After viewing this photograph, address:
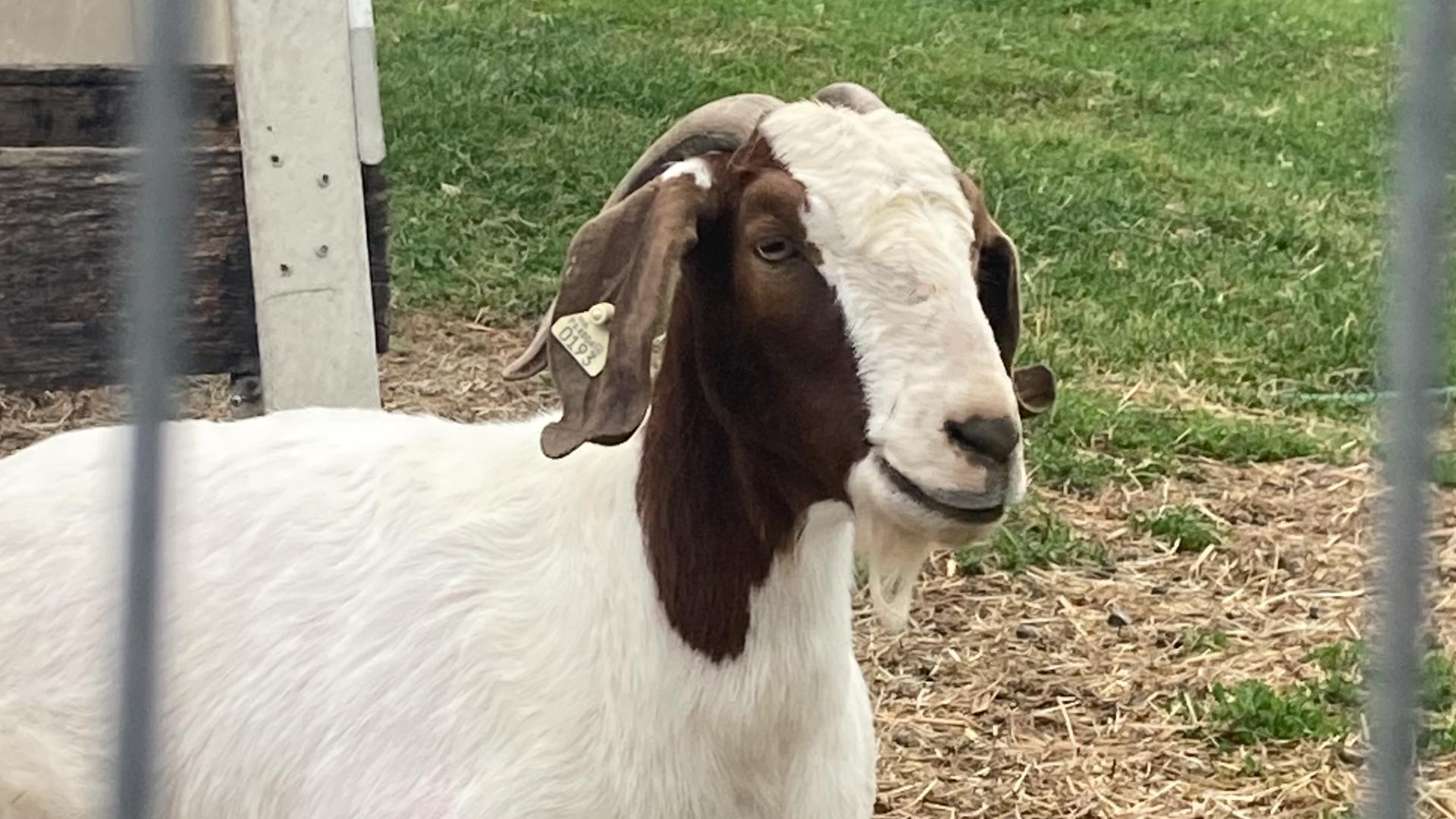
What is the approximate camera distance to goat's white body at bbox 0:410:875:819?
3.24m

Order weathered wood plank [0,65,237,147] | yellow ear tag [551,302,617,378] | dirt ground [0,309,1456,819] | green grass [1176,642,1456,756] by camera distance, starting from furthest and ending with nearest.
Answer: weathered wood plank [0,65,237,147], green grass [1176,642,1456,756], dirt ground [0,309,1456,819], yellow ear tag [551,302,617,378]

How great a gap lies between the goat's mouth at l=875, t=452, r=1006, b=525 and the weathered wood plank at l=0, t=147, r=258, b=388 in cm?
251

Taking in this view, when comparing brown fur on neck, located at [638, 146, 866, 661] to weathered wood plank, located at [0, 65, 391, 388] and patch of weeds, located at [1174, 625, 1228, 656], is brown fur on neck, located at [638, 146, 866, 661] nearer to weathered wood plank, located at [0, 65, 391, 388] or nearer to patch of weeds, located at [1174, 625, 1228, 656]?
weathered wood plank, located at [0, 65, 391, 388]

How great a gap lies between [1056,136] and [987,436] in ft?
27.3

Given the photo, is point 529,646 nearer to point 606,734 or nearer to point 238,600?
point 606,734

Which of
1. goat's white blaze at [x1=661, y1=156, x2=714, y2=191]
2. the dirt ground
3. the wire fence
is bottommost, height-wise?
the dirt ground

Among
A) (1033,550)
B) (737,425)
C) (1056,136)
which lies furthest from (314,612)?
(1056,136)

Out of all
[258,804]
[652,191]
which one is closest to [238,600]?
[258,804]

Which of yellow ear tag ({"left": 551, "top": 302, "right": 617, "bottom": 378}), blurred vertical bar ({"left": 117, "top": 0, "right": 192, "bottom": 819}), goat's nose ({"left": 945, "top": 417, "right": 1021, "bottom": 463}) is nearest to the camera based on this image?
blurred vertical bar ({"left": 117, "top": 0, "right": 192, "bottom": 819})

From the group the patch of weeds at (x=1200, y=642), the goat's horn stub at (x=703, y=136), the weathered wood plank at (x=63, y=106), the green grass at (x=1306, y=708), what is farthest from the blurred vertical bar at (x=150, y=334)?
the patch of weeds at (x=1200, y=642)

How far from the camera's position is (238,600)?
3604 millimetres

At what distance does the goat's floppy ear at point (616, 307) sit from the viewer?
2.96m

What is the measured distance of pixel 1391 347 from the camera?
3.92ft

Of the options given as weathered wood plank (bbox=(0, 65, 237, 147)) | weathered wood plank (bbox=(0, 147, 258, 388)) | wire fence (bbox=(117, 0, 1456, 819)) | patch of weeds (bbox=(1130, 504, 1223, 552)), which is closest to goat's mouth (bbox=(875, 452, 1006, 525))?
wire fence (bbox=(117, 0, 1456, 819))
